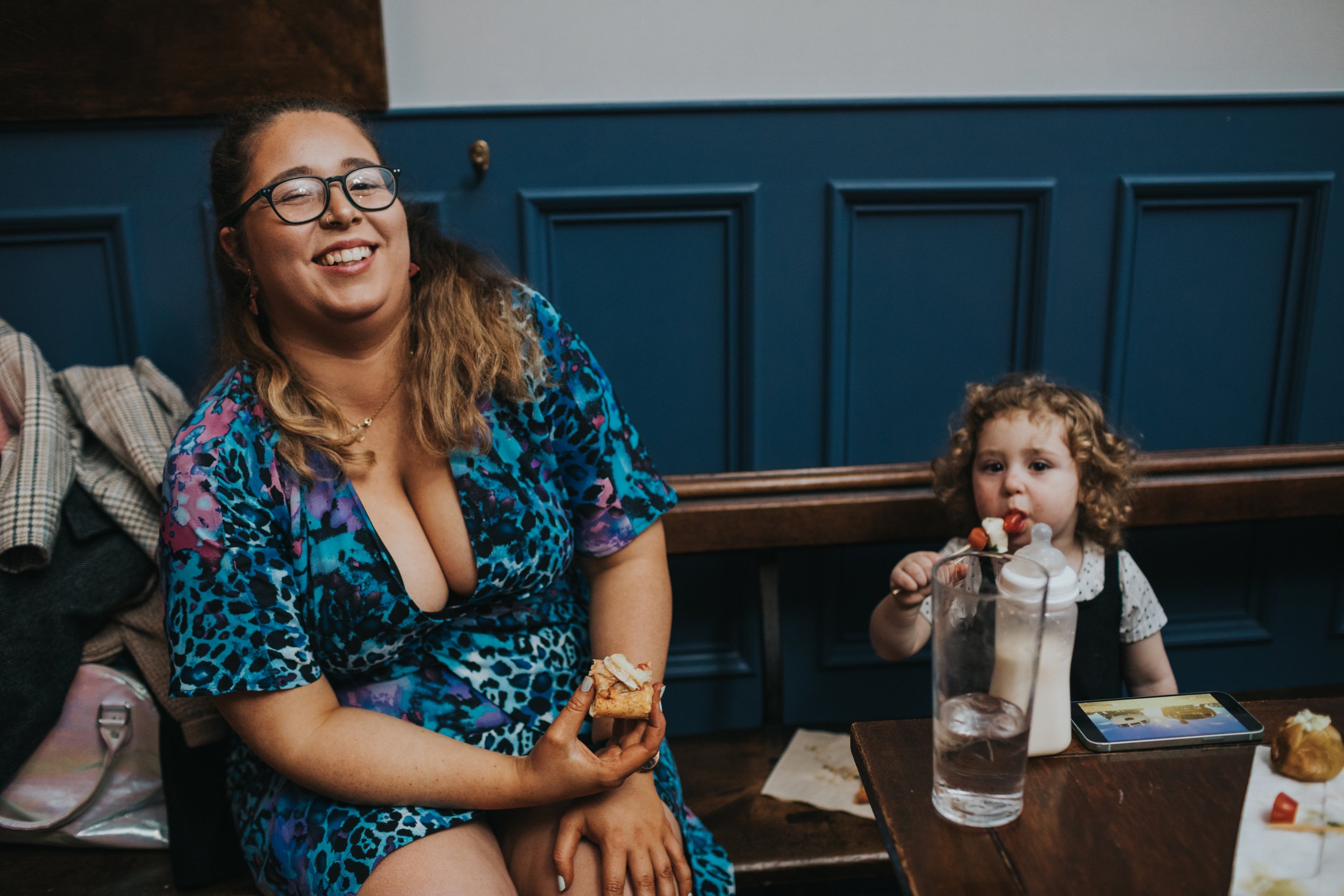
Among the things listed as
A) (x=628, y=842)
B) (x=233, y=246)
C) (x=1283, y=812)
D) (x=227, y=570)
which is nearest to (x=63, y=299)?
(x=233, y=246)

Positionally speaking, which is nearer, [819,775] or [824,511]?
[819,775]

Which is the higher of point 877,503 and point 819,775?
point 877,503

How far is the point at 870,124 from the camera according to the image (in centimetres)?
188

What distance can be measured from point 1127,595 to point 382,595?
3.97 feet

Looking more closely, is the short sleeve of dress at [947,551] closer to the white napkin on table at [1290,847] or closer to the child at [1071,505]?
the child at [1071,505]

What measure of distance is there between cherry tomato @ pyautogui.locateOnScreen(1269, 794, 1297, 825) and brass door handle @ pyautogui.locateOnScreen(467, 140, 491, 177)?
1605mm

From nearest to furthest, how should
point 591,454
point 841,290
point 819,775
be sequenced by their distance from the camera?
1. point 591,454
2. point 819,775
3. point 841,290

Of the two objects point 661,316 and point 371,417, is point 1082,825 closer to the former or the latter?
point 371,417

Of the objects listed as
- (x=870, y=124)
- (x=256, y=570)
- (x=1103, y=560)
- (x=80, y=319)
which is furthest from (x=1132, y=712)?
(x=80, y=319)

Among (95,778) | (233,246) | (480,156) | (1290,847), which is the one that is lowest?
(95,778)

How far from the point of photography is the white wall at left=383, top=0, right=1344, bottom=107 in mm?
1807

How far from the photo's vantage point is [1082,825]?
0.87 m

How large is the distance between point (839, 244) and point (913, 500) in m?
0.55

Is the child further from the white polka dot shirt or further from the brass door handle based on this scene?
the brass door handle
